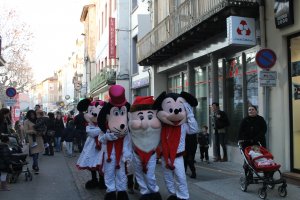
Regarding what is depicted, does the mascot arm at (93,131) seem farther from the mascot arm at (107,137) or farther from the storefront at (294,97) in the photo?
the storefront at (294,97)

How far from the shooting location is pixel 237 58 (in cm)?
1479

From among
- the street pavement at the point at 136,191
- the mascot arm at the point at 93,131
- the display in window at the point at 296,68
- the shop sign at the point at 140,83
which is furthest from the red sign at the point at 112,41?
the mascot arm at the point at 93,131

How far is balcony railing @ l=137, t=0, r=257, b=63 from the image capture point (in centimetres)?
1300

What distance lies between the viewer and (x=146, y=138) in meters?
7.93

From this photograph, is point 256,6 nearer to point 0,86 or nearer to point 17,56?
point 17,56

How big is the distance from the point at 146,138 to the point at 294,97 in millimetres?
4735

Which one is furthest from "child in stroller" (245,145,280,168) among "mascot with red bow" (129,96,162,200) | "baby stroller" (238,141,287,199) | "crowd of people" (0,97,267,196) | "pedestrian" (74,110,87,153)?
"pedestrian" (74,110,87,153)

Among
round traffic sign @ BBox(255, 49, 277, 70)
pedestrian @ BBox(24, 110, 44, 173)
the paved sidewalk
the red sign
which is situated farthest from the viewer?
the red sign

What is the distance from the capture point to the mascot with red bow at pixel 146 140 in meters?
7.86

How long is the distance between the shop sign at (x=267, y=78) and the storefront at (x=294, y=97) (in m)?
0.55

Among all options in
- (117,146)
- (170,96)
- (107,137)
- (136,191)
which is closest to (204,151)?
(136,191)

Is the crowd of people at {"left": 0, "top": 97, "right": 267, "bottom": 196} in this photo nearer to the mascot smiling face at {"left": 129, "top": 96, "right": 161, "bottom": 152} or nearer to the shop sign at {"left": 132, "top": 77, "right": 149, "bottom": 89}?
the mascot smiling face at {"left": 129, "top": 96, "right": 161, "bottom": 152}

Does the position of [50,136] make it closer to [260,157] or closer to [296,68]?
[296,68]

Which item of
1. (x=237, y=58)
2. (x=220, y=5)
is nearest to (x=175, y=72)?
(x=237, y=58)
